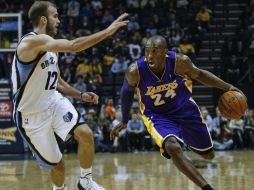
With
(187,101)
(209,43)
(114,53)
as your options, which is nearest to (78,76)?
(114,53)

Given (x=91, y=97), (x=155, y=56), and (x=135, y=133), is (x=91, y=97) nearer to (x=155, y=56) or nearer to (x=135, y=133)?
(x=155, y=56)

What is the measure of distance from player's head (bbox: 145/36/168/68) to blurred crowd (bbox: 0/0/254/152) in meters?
7.81

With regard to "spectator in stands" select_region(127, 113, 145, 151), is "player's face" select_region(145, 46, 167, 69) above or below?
above

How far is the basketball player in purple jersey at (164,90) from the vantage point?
19.7ft

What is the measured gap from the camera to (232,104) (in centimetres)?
640

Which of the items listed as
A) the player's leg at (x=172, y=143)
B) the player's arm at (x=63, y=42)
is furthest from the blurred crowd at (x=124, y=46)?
the player's arm at (x=63, y=42)

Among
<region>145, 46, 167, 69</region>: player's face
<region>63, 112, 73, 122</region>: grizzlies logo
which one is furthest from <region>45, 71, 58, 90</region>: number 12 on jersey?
<region>145, 46, 167, 69</region>: player's face

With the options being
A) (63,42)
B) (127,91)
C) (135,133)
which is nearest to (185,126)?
(127,91)

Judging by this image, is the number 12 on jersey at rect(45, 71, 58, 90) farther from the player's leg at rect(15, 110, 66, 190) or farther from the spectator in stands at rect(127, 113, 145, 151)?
the spectator in stands at rect(127, 113, 145, 151)

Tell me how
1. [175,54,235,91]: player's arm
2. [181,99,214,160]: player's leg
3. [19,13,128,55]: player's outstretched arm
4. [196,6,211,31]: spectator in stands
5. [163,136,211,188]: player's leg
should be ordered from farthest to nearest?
[196,6,211,31]: spectator in stands
[181,99,214,160]: player's leg
[175,54,235,91]: player's arm
[163,136,211,188]: player's leg
[19,13,128,55]: player's outstretched arm

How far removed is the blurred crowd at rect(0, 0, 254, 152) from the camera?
556 inches

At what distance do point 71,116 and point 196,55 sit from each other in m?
12.1

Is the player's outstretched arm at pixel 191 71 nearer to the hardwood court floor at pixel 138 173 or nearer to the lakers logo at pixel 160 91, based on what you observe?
the lakers logo at pixel 160 91

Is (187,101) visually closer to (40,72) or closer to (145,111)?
(145,111)
